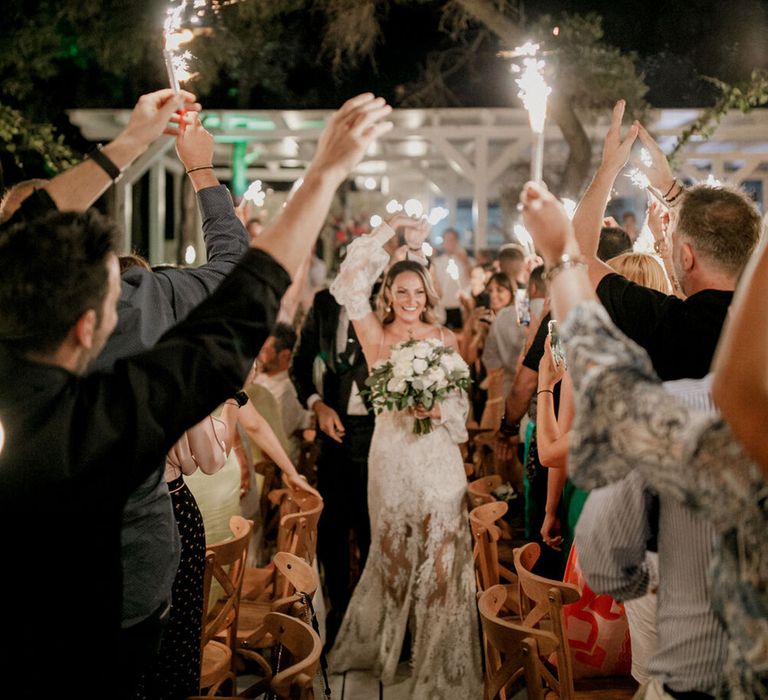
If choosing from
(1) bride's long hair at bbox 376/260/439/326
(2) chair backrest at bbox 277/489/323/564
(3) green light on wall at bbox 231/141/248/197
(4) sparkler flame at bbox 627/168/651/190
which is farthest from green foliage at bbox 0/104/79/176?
(4) sparkler flame at bbox 627/168/651/190

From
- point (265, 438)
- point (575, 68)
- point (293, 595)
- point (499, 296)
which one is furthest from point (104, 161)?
point (575, 68)

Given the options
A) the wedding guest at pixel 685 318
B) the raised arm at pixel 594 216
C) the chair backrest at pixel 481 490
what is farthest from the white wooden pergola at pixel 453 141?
the wedding guest at pixel 685 318

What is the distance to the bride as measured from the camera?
4355 mm

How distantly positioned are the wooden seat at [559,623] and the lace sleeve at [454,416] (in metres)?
1.52

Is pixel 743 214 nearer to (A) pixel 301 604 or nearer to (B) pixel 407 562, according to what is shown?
(A) pixel 301 604

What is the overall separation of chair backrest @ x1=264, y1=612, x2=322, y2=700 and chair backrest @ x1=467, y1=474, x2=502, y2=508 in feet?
5.87

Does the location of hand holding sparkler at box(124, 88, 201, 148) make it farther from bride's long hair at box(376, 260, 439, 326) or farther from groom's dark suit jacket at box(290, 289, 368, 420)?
groom's dark suit jacket at box(290, 289, 368, 420)

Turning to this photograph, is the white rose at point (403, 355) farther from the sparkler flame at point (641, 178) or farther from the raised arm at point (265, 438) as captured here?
the sparkler flame at point (641, 178)

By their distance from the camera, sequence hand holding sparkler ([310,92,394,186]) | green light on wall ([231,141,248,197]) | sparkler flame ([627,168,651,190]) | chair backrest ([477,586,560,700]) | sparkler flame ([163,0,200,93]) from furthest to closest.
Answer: green light on wall ([231,141,248,197]) < sparkler flame ([627,168,651,190]) < chair backrest ([477,586,560,700]) < sparkler flame ([163,0,200,93]) < hand holding sparkler ([310,92,394,186])

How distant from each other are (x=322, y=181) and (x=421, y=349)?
2.99 metres

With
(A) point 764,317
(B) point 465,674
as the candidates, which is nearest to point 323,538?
(B) point 465,674

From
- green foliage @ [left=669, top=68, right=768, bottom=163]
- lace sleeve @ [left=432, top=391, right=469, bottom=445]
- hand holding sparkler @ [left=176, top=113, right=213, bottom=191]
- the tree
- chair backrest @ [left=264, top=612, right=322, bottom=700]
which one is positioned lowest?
chair backrest @ [left=264, top=612, right=322, bottom=700]

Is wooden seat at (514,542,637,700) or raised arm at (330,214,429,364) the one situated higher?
raised arm at (330,214,429,364)

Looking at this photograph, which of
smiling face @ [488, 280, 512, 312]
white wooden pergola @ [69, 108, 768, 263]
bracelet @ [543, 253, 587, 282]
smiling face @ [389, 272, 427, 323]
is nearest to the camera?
bracelet @ [543, 253, 587, 282]
